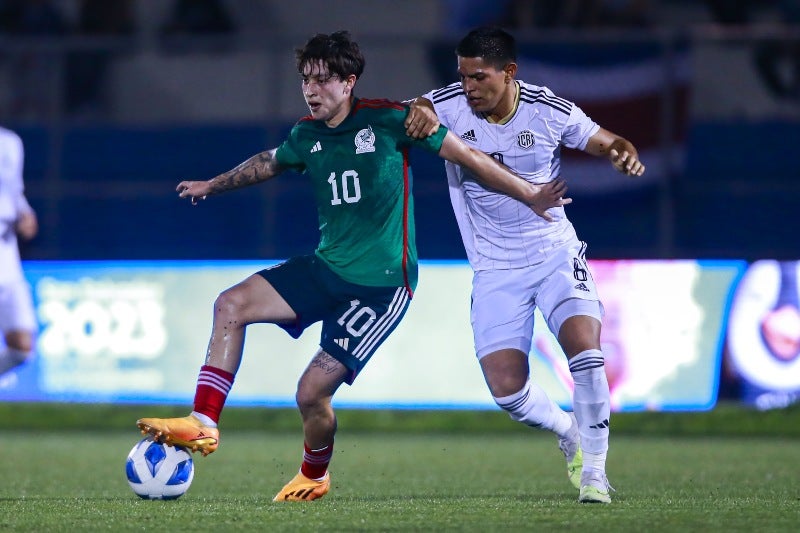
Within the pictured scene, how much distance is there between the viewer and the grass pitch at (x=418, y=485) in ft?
18.0

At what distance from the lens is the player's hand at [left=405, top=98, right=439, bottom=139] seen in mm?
6328

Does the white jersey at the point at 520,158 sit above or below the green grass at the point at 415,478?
above

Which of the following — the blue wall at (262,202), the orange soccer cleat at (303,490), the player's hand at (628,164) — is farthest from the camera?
the blue wall at (262,202)

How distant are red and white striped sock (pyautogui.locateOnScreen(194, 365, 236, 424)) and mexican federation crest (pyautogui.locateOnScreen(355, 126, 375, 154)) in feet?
3.79

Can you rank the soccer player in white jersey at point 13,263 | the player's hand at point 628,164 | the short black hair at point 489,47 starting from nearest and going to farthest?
the player's hand at point 628,164
the short black hair at point 489,47
the soccer player in white jersey at point 13,263

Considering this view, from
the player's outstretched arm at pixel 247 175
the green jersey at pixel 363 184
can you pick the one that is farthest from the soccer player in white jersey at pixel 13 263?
the green jersey at pixel 363 184

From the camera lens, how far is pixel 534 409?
677 cm

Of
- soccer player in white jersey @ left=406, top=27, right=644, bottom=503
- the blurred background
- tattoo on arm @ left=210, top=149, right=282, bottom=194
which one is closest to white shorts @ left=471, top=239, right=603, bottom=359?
soccer player in white jersey @ left=406, top=27, right=644, bottom=503

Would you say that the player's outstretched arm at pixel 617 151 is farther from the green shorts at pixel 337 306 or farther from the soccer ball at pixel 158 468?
the soccer ball at pixel 158 468

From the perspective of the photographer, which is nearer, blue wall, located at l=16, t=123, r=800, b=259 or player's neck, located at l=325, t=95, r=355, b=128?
player's neck, located at l=325, t=95, r=355, b=128

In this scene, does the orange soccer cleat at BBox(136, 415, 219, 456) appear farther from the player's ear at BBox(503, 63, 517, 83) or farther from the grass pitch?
the player's ear at BBox(503, 63, 517, 83)

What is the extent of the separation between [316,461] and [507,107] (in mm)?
1867

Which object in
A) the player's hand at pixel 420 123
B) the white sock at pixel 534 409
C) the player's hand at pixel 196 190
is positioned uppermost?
the player's hand at pixel 420 123

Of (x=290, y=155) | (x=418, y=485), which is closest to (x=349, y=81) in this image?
(x=290, y=155)
